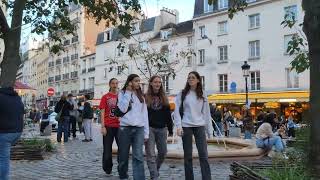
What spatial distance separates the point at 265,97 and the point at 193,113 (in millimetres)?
34418

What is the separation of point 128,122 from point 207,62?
41.1m

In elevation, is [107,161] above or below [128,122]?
below

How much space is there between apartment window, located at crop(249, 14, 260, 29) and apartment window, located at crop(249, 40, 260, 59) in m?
1.37

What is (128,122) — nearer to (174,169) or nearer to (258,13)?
(174,169)

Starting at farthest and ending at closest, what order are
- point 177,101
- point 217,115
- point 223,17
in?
point 223,17, point 217,115, point 177,101

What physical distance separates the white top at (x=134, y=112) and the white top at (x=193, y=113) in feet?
1.63

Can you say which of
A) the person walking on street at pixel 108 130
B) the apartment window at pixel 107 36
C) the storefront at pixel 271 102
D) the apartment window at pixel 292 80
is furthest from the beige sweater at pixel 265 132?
the apartment window at pixel 107 36

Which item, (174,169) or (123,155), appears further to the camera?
(174,169)

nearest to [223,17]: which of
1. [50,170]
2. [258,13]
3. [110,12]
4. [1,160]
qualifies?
[258,13]

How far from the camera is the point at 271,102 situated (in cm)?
4056

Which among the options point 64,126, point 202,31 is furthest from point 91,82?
point 64,126

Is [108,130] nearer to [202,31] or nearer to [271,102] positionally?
[271,102]

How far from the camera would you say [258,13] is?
44250 millimetres

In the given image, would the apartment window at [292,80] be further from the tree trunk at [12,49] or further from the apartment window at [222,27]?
the tree trunk at [12,49]
